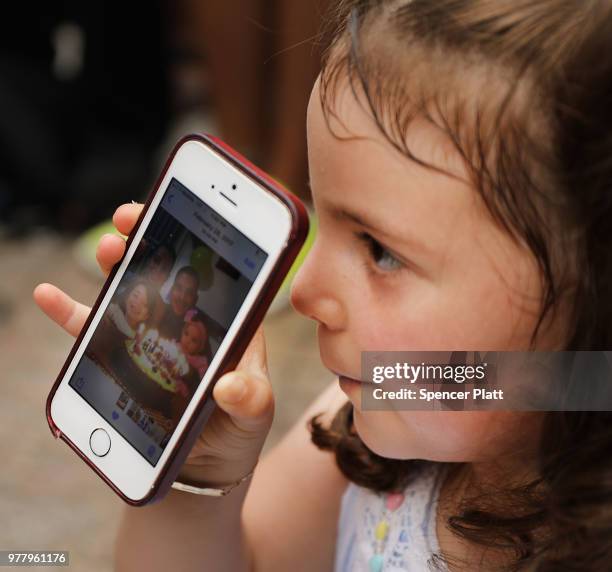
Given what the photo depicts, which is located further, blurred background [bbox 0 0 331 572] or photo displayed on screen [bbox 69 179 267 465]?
blurred background [bbox 0 0 331 572]

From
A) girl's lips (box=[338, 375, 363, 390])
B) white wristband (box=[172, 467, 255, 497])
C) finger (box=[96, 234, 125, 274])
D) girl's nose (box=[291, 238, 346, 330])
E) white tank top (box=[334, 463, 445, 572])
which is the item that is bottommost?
white tank top (box=[334, 463, 445, 572])

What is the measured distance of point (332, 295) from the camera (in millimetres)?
558

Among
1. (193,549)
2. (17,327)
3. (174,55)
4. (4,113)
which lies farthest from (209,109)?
(193,549)

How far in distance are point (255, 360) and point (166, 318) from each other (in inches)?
2.8

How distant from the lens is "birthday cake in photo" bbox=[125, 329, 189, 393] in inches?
23.7

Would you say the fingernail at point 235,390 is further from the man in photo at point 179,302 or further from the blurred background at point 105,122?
the blurred background at point 105,122

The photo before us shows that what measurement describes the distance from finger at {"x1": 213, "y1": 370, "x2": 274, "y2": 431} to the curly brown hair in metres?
0.16

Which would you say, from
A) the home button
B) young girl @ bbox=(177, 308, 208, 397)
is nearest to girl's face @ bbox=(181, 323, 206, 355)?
young girl @ bbox=(177, 308, 208, 397)

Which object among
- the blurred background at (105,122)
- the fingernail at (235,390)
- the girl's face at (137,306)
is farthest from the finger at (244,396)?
the blurred background at (105,122)

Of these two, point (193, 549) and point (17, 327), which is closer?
point (193, 549)

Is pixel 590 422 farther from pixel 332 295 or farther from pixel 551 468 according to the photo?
pixel 332 295

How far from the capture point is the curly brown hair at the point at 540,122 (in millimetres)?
472

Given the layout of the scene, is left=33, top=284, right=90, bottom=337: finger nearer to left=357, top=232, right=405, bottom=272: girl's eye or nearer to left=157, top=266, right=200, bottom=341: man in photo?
left=157, top=266, right=200, bottom=341: man in photo

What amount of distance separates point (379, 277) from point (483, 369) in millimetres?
85
